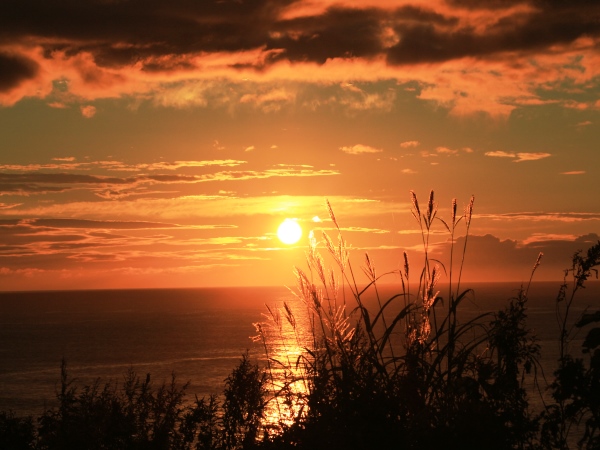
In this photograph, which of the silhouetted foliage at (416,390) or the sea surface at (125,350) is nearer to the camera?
Answer: the silhouetted foliage at (416,390)

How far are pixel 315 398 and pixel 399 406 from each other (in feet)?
1.64

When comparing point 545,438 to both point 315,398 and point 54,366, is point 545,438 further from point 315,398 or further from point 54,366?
point 54,366

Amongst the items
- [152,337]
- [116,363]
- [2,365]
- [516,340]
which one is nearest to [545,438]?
[516,340]

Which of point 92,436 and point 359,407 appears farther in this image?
point 92,436

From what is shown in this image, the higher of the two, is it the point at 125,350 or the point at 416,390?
Result: the point at 416,390

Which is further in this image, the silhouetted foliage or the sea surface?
the sea surface

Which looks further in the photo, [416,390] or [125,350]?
[125,350]

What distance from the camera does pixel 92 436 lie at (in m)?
4.79

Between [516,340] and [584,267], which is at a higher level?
[584,267]

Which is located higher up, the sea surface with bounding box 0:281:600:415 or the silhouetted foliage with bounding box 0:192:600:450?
the silhouetted foliage with bounding box 0:192:600:450

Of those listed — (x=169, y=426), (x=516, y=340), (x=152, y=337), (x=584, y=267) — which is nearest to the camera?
(x=584, y=267)

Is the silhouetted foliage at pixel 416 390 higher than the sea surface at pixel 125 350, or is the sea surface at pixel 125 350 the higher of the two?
the silhouetted foliage at pixel 416 390

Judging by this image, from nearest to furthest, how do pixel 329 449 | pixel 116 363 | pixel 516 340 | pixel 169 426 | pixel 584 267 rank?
pixel 329 449
pixel 584 267
pixel 516 340
pixel 169 426
pixel 116 363

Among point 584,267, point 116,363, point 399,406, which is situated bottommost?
point 116,363
